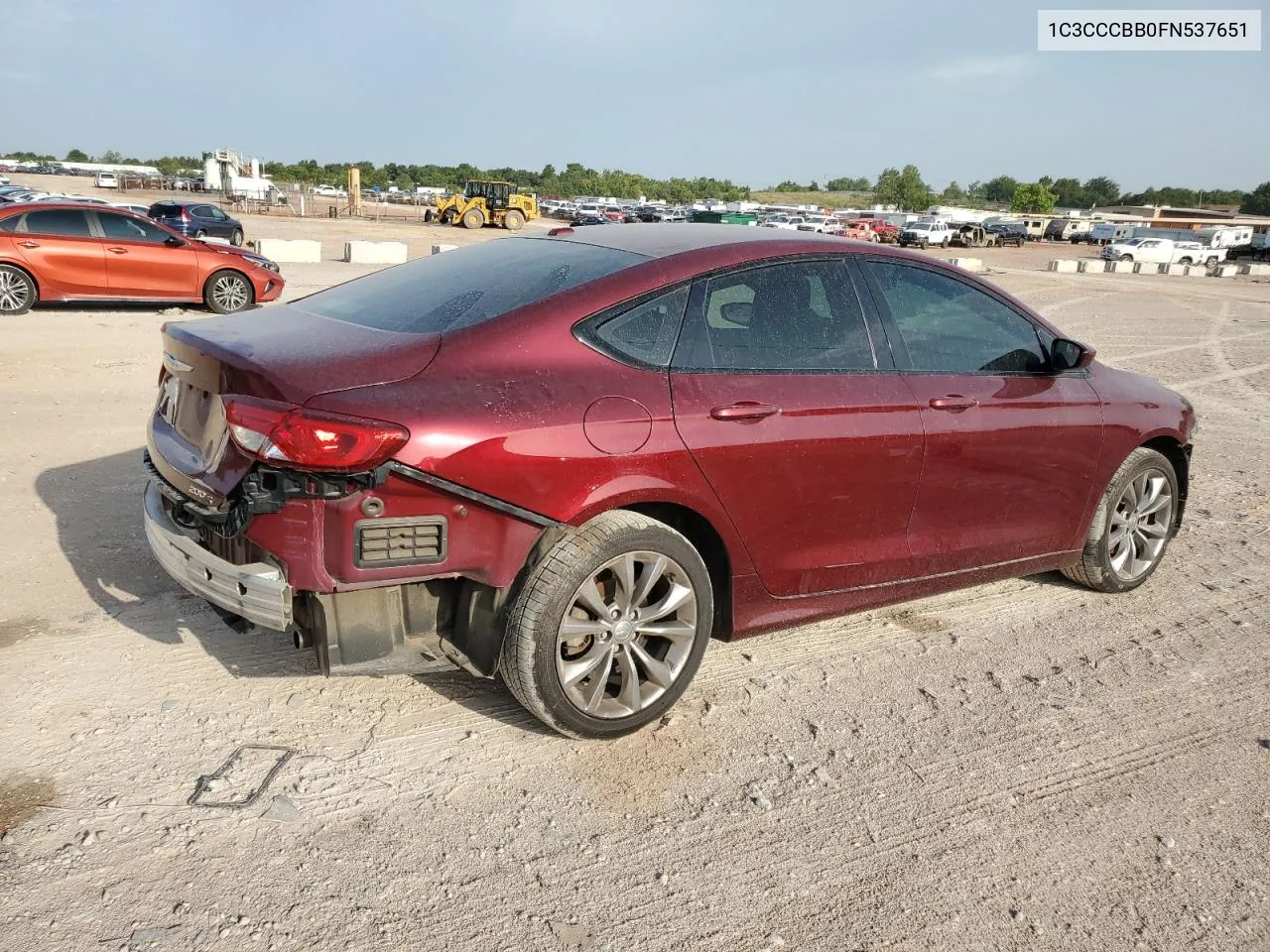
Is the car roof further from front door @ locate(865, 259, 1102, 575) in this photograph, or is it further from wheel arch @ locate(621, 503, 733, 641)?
wheel arch @ locate(621, 503, 733, 641)

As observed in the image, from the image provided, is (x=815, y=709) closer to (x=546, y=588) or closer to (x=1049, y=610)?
(x=546, y=588)

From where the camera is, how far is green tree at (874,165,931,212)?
5094 inches

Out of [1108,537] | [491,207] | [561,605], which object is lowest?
[1108,537]

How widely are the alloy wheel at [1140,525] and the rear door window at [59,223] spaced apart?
12574mm

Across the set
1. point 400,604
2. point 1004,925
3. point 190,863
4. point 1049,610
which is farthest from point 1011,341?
point 190,863

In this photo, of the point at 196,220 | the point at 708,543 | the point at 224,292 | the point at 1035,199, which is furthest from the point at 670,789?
the point at 1035,199

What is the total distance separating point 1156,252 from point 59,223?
45001 millimetres

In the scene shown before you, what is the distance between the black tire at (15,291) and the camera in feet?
39.3

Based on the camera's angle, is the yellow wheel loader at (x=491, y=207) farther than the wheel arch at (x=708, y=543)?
Yes

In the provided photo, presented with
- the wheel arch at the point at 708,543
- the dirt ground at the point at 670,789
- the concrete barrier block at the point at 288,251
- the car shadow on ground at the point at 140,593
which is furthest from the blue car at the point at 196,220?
the wheel arch at the point at 708,543

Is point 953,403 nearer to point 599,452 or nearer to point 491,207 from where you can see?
point 599,452

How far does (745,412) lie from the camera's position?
3.41 metres

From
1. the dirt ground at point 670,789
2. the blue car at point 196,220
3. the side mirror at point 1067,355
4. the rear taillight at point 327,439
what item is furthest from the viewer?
the blue car at point 196,220

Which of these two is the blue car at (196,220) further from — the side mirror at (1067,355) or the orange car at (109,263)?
the side mirror at (1067,355)
